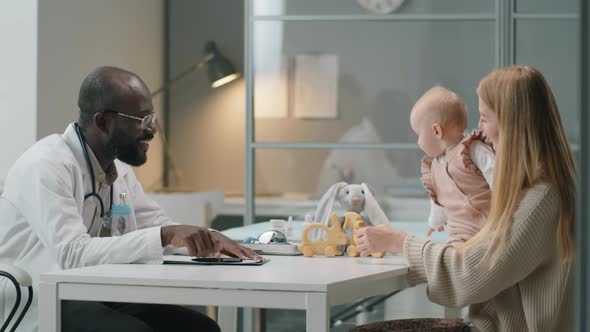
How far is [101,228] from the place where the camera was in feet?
8.01

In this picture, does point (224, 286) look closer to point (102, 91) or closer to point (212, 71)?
point (102, 91)

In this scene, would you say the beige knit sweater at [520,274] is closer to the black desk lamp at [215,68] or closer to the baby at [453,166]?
the baby at [453,166]

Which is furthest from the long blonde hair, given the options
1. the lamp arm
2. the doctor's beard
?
the lamp arm

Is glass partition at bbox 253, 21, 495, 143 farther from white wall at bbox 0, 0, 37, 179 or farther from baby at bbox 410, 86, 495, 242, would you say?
baby at bbox 410, 86, 495, 242

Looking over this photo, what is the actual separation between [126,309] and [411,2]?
2.61 metres

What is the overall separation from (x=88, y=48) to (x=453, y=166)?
10.6 ft

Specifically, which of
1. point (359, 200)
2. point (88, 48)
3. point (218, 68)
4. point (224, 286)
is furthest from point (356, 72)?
point (224, 286)

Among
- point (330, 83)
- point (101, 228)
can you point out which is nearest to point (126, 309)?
point (101, 228)

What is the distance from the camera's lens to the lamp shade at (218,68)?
6.02 meters

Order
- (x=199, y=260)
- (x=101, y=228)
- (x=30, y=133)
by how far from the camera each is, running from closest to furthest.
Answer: (x=199, y=260) → (x=101, y=228) → (x=30, y=133)

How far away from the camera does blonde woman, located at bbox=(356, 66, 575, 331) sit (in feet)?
6.28

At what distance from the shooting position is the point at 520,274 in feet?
6.30

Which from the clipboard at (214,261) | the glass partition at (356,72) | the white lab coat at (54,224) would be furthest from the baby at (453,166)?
the glass partition at (356,72)

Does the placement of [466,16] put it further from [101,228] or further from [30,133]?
[101,228]
